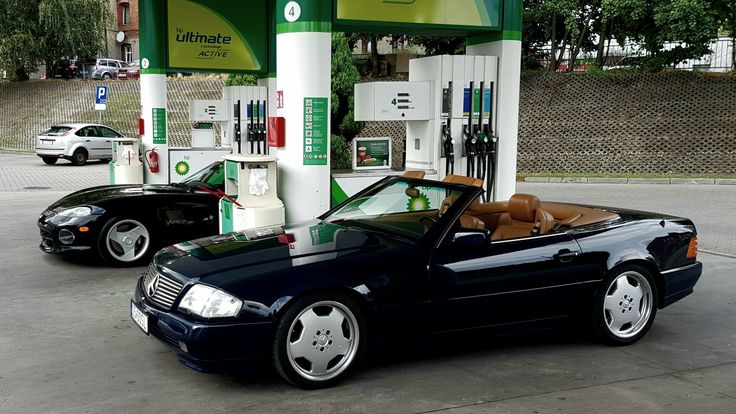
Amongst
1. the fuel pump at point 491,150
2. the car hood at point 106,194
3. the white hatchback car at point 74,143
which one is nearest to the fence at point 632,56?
the white hatchback car at point 74,143

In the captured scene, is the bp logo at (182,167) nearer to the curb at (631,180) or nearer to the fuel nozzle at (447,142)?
the fuel nozzle at (447,142)

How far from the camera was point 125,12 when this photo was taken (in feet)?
183

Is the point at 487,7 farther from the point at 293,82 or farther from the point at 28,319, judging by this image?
the point at 28,319

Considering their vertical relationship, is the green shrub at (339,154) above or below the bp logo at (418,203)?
below

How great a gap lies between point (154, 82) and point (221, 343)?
1052cm

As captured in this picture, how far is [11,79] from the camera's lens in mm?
36812

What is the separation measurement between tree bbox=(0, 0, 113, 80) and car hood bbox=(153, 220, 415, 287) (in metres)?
32.8

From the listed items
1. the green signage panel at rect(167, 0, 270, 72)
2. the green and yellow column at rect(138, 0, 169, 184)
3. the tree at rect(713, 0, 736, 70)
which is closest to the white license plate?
the green and yellow column at rect(138, 0, 169, 184)

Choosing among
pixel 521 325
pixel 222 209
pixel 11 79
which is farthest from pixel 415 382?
pixel 11 79

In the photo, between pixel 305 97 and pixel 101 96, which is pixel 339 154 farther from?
pixel 101 96

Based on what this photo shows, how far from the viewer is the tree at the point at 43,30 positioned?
34219 mm

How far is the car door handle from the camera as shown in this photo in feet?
18.1

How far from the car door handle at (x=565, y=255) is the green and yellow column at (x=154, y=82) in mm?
10084

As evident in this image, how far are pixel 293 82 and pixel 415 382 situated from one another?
455 cm
